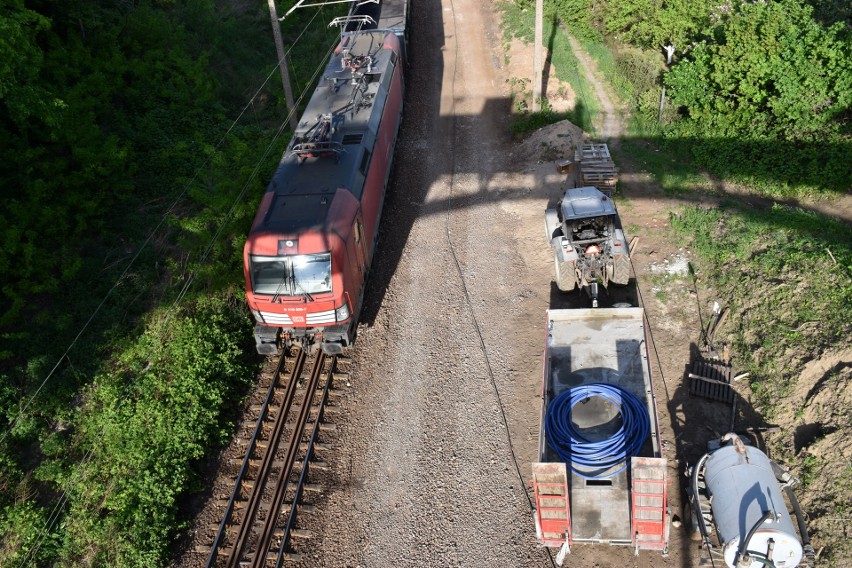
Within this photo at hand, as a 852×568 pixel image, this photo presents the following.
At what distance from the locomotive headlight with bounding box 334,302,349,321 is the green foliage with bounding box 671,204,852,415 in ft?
30.3

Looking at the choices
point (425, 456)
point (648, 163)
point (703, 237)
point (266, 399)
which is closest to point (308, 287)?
point (266, 399)

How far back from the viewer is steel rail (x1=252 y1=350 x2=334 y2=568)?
1195 centimetres

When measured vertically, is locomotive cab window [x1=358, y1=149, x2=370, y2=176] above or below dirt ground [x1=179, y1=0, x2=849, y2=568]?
above

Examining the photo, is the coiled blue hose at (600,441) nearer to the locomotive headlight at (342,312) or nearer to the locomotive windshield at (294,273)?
the locomotive headlight at (342,312)

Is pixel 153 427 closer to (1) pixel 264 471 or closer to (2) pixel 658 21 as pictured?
(1) pixel 264 471

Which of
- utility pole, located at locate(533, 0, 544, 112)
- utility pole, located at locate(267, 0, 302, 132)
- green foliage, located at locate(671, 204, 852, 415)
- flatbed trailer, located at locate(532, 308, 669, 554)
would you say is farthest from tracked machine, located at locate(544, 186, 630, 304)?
utility pole, located at locate(267, 0, 302, 132)

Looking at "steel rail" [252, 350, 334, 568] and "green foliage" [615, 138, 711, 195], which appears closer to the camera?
"steel rail" [252, 350, 334, 568]

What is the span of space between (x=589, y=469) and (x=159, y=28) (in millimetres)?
21988

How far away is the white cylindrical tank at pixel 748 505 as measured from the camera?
9.42 metres

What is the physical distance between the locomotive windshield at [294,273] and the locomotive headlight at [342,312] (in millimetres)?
560

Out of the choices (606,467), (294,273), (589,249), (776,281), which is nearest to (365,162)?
(294,273)

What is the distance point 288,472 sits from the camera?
13.3 metres

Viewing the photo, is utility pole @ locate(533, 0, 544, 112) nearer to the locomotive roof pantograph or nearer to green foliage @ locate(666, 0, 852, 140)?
green foliage @ locate(666, 0, 852, 140)

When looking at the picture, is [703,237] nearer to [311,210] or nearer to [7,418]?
[311,210]
